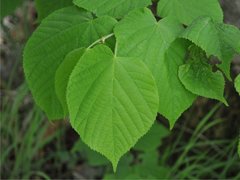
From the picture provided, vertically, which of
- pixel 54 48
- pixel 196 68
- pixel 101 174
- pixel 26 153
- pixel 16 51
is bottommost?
pixel 101 174

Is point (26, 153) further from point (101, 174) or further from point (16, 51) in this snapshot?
point (16, 51)

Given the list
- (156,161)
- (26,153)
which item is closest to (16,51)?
(26,153)

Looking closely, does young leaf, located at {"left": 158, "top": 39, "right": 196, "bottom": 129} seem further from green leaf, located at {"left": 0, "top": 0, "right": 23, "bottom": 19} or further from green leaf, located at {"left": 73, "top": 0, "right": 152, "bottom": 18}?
→ green leaf, located at {"left": 0, "top": 0, "right": 23, "bottom": 19}

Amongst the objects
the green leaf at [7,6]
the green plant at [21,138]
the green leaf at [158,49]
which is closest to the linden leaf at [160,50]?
the green leaf at [158,49]

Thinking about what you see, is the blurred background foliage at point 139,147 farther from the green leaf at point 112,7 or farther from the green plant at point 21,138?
the green leaf at point 112,7

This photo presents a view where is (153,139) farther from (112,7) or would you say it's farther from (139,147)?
(112,7)

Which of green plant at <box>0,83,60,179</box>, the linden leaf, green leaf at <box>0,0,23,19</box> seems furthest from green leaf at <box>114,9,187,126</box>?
green plant at <box>0,83,60,179</box>

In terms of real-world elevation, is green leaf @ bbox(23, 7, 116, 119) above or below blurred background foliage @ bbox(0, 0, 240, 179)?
above
